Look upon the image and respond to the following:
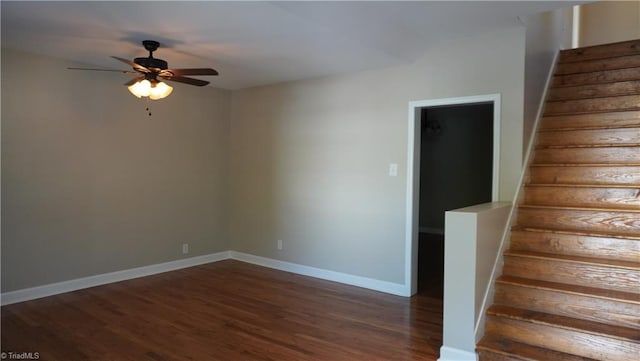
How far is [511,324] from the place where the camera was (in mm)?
2729

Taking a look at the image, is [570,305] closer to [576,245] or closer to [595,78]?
[576,245]

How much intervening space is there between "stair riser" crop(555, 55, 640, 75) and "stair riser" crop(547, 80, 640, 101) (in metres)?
0.34

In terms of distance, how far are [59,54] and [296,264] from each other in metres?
3.38

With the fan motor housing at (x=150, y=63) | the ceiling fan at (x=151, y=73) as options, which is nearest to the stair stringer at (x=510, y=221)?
the ceiling fan at (x=151, y=73)

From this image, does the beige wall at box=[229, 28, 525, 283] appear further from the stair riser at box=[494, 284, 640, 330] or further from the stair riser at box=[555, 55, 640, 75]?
the stair riser at box=[555, 55, 640, 75]

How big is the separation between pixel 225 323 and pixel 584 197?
124 inches

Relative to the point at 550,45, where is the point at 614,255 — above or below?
below

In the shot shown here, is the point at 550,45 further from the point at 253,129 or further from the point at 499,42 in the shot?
the point at 253,129

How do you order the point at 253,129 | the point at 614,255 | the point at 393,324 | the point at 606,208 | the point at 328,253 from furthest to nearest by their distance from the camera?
the point at 253,129
the point at 328,253
the point at 393,324
the point at 606,208
the point at 614,255

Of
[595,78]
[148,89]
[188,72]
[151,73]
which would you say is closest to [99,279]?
[148,89]

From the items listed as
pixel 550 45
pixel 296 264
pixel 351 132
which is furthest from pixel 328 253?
pixel 550 45

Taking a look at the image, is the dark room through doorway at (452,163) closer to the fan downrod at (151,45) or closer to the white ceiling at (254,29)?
the white ceiling at (254,29)

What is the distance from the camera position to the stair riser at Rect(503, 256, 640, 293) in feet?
8.91

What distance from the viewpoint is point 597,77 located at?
14.0 ft
